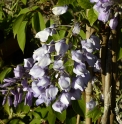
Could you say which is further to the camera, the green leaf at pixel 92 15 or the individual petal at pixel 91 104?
the individual petal at pixel 91 104

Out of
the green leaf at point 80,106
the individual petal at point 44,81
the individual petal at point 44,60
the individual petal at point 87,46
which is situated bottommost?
the green leaf at point 80,106

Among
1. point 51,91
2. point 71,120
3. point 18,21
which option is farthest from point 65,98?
point 71,120

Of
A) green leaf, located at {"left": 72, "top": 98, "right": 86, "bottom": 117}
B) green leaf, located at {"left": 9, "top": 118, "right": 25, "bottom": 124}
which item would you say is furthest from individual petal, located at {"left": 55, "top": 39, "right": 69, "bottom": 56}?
green leaf, located at {"left": 9, "top": 118, "right": 25, "bottom": 124}

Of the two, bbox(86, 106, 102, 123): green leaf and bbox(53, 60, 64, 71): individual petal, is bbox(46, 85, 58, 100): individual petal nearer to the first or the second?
bbox(53, 60, 64, 71): individual petal

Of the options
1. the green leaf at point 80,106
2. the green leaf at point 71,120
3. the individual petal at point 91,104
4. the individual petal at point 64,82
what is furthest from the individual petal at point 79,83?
the green leaf at point 71,120

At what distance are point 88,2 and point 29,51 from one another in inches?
85.9

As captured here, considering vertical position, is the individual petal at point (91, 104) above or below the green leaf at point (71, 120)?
above

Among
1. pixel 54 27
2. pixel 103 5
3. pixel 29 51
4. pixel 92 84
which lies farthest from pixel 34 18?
pixel 29 51

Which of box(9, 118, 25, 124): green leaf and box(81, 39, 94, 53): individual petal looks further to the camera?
box(9, 118, 25, 124): green leaf

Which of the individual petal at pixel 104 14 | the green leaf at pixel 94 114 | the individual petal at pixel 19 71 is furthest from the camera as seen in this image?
the green leaf at pixel 94 114

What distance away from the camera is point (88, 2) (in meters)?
0.72

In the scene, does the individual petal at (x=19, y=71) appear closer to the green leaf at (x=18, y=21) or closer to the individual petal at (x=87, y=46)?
the individual petal at (x=87, y=46)

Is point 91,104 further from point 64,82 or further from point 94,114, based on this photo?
point 64,82

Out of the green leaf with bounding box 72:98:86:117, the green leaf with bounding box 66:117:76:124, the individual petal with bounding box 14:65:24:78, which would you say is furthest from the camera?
the green leaf with bounding box 66:117:76:124
